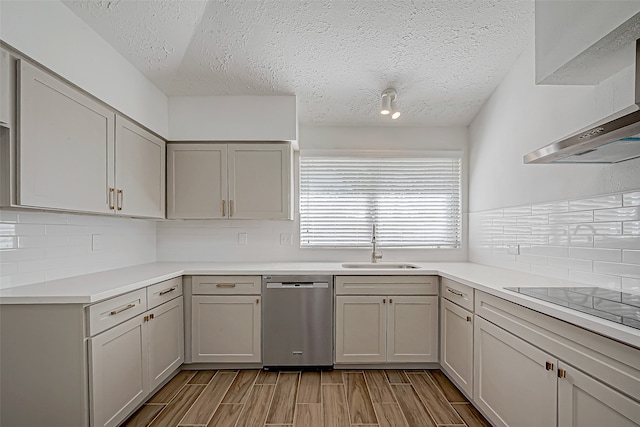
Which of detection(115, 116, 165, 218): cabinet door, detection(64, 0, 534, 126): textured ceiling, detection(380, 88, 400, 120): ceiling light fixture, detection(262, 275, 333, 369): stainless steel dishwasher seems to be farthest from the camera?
detection(380, 88, 400, 120): ceiling light fixture

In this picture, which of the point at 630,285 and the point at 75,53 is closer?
the point at 630,285

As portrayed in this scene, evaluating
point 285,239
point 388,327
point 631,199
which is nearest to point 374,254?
point 388,327

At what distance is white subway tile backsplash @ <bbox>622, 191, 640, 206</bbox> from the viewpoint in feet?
5.82

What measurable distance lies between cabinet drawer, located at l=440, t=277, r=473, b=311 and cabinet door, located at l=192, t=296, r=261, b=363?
1.54 m

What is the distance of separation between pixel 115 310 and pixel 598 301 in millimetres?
2476

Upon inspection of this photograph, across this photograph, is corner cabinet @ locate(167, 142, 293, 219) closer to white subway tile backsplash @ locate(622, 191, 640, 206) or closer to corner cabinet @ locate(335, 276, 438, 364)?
corner cabinet @ locate(335, 276, 438, 364)

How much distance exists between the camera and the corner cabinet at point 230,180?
125 inches

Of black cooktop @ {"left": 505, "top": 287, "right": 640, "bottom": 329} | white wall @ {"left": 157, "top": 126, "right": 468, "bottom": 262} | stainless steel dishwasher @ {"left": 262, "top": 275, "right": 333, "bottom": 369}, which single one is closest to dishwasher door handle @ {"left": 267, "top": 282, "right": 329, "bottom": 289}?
stainless steel dishwasher @ {"left": 262, "top": 275, "right": 333, "bottom": 369}

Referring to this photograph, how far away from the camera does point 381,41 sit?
2568mm

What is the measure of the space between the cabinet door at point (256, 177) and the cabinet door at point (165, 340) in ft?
3.18

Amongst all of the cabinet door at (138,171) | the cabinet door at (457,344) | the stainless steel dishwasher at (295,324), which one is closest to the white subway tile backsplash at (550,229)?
the cabinet door at (457,344)

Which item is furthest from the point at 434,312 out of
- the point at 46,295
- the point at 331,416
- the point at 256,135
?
the point at 46,295

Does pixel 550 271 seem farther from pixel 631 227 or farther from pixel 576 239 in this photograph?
pixel 631 227

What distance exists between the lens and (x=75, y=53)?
197 cm
